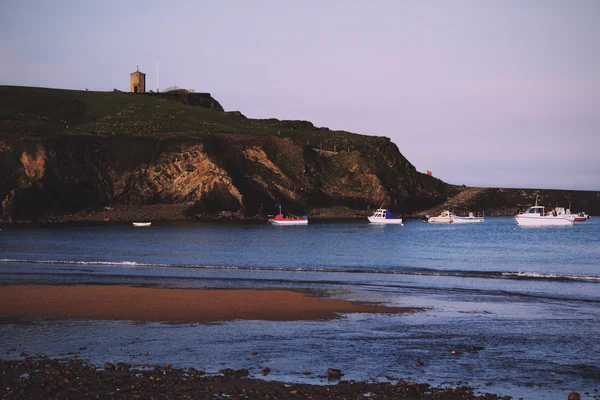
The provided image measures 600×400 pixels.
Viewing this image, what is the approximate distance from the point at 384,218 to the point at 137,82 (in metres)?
99.9

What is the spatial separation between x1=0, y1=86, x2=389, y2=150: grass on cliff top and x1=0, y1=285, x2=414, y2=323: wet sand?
340ft

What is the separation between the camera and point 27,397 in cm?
1397

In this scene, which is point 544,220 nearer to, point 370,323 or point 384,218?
point 384,218

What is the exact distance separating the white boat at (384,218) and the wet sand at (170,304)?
87392 mm

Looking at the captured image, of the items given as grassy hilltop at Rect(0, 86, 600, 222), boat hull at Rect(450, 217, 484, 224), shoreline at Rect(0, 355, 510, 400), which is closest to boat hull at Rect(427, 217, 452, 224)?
boat hull at Rect(450, 217, 484, 224)

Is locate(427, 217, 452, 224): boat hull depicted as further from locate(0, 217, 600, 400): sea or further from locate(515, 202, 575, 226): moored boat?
locate(0, 217, 600, 400): sea

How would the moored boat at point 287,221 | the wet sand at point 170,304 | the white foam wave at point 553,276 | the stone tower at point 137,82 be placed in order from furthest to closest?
the stone tower at point 137,82
the moored boat at point 287,221
the white foam wave at point 553,276
the wet sand at point 170,304

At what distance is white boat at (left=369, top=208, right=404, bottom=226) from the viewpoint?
118875 mm

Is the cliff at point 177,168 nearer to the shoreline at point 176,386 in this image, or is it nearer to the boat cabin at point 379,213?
the boat cabin at point 379,213

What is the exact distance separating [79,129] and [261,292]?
11730cm

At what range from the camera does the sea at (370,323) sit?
17391mm

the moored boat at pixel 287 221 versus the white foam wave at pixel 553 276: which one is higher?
the moored boat at pixel 287 221

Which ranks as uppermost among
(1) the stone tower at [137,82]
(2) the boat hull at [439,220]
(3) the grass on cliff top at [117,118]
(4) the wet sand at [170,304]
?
Result: (1) the stone tower at [137,82]

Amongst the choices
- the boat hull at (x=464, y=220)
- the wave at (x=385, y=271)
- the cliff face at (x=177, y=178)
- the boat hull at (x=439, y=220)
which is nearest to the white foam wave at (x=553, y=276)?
the wave at (x=385, y=271)
